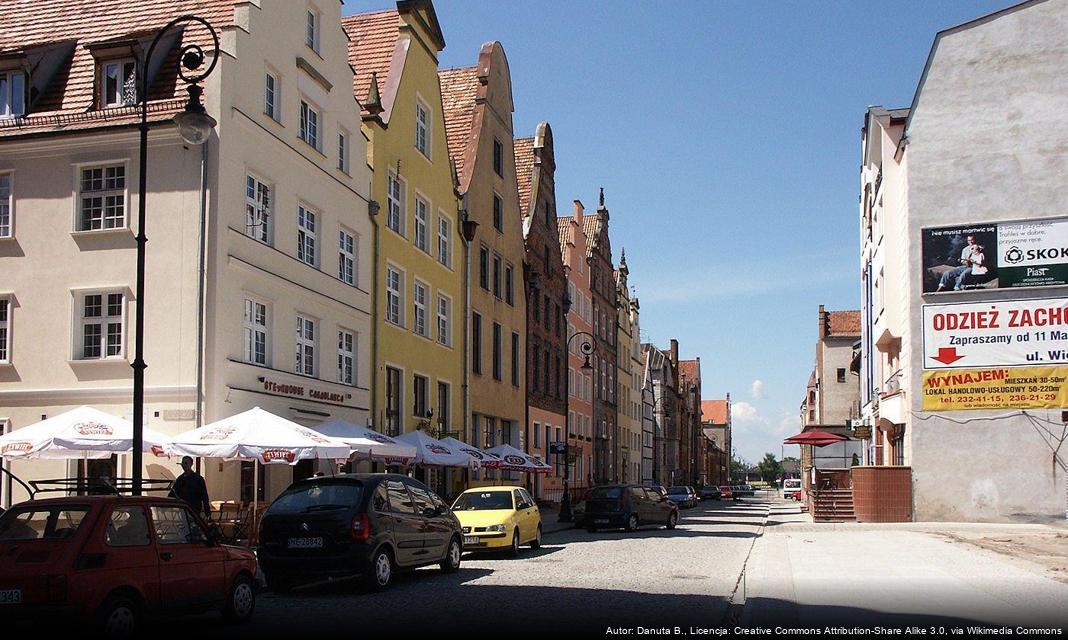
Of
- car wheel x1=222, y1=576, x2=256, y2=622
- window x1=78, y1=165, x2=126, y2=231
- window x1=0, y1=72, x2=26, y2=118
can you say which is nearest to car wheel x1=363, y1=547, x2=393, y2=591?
car wheel x1=222, y1=576, x2=256, y2=622

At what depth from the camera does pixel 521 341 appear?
4812cm

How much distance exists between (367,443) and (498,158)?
24.9 m

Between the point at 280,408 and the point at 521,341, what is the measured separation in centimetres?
2332

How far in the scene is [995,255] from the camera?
34188 mm

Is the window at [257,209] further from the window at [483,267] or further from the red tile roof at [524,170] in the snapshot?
the red tile roof at [524,170]

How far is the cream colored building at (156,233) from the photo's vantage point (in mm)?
22656

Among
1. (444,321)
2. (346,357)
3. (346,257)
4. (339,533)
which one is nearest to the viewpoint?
(339,533)

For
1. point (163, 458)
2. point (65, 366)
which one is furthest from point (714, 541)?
point (65, 366)

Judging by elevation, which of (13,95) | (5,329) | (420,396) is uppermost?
(13,95)

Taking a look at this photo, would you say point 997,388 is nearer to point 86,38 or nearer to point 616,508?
point 616,508

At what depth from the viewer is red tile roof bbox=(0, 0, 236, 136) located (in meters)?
23.8

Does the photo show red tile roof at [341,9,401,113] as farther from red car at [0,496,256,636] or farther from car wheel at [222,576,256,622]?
red car at [0,496,256,636]

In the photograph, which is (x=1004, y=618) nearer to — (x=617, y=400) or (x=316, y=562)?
(x=316, y=562)

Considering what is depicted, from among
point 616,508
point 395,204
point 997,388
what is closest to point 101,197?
point 395,204
